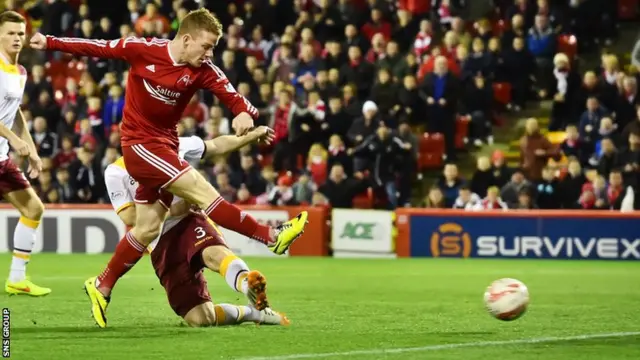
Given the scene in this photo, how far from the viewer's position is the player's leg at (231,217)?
30.4 ft

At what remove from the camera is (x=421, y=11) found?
23.6 metres

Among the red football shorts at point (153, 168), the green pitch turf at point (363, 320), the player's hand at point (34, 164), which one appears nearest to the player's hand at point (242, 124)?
the red football shorts at point (153, 168)

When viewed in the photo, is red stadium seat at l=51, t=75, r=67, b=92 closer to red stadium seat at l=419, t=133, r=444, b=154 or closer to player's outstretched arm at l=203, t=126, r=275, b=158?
red stadium seat at l=419, t=133, r=444, b=154

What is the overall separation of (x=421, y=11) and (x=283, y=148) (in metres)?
3.61

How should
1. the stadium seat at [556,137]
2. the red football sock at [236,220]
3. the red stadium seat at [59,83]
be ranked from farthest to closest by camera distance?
the red stadium seat at [59,83] < the stadium seat at [556,137] < the red football sock at [236,220]

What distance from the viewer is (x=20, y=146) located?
37.2ft

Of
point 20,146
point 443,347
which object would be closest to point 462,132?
point 20,146

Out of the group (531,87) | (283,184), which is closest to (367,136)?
(283,184)

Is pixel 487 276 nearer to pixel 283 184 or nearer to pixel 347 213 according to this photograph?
pixel 347 213

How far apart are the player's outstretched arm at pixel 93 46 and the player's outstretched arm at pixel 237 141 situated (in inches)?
40.6

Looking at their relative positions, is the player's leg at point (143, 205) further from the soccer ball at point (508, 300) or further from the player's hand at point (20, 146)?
the soccer ball at point (508, 300)

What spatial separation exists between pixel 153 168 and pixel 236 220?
2.44ft

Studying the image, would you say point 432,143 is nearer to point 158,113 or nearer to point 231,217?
point 158,113

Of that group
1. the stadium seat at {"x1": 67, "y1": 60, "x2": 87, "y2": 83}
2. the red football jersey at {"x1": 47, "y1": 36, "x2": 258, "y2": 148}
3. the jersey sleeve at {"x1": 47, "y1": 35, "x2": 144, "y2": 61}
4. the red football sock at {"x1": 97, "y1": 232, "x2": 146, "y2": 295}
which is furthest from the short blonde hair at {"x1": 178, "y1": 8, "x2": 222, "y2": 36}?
the stadium seat at {"x1": 67, "y1": 60, "x2": 87, "y2": 83}
